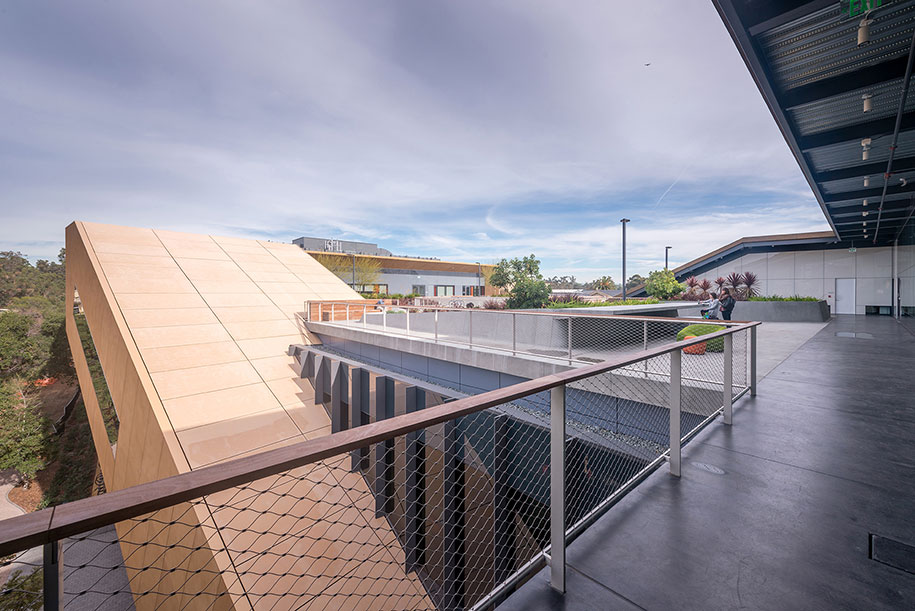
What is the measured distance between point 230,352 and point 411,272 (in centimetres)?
3198

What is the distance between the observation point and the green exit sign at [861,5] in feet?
14.9

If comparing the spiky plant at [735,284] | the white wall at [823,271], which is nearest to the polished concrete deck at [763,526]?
the spiky plant at [735,284]

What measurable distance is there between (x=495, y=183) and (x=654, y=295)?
17295mm

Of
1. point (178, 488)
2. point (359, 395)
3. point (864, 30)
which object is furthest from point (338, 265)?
point (178, 488)

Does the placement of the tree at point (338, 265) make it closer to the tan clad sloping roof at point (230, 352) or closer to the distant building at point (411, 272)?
the distant building at point (411, 272)

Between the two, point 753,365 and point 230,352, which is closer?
point 753,365

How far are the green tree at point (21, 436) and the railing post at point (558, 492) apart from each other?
28.8m

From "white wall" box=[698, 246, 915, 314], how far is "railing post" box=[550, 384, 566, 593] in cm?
2440

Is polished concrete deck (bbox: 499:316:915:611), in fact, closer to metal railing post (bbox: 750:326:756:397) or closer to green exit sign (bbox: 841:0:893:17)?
metal railing post (bbox: 750:326:756:397)

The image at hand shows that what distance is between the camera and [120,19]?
45.9ft

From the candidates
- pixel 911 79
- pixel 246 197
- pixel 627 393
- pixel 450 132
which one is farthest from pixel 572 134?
pixel 246 197

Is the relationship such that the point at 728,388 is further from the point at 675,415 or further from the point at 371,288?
the point at 371,288

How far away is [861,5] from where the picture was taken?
4625mm

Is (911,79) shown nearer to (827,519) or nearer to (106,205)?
(827,519)
